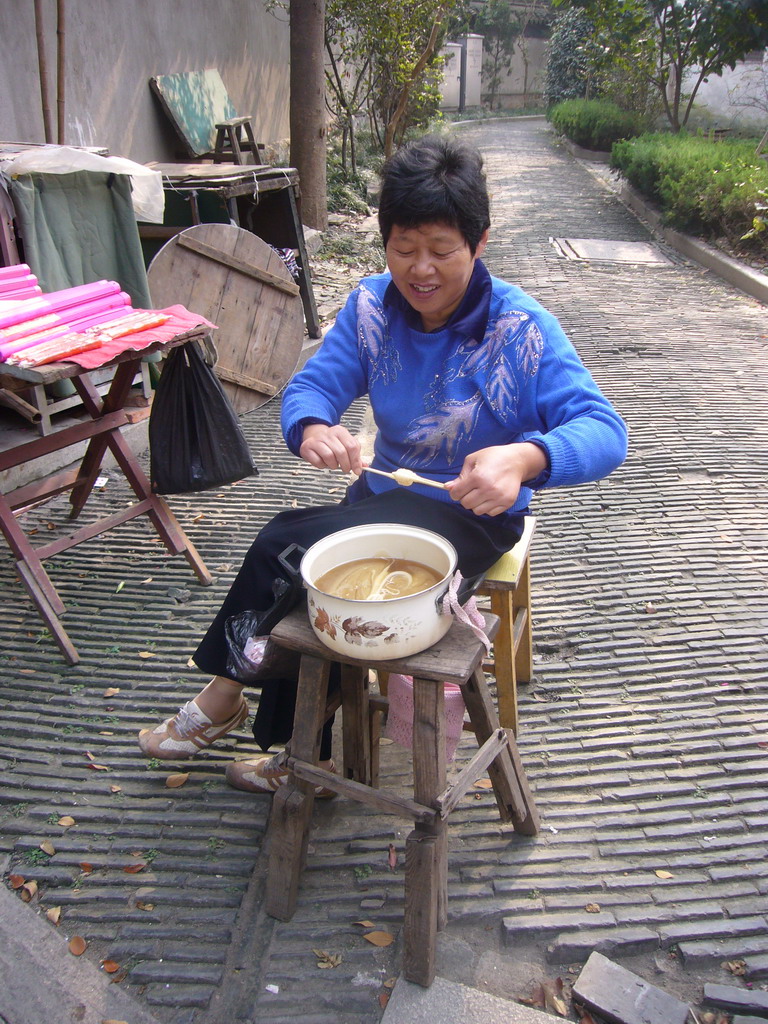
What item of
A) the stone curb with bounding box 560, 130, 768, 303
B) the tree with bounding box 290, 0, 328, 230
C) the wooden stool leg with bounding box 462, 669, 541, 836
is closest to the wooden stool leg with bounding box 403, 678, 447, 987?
the wooden stool leg with bounding box 462, 669, 541, 836

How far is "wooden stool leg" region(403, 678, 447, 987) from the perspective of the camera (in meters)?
1.94

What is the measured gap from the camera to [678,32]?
52.4ft

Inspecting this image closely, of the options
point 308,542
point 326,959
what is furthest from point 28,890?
point 308,542

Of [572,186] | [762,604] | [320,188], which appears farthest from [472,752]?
[572,186]

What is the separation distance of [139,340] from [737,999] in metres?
2.84

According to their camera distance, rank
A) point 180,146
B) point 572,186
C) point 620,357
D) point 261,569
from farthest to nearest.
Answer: point 572,186 < point 180,146 < point 620,357 < point 261,569

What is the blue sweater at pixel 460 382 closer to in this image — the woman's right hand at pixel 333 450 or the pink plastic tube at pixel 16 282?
the woman's right hand at pixel 333 450

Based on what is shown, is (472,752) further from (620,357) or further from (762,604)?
(620,357)

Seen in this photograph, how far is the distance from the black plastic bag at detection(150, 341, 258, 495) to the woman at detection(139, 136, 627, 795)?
1.34 meters

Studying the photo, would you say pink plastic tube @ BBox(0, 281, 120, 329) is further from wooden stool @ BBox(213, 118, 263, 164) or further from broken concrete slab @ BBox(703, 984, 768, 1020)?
wooden stool @ BBox(213, 118, 263, 164)

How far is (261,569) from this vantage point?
7.32 ft

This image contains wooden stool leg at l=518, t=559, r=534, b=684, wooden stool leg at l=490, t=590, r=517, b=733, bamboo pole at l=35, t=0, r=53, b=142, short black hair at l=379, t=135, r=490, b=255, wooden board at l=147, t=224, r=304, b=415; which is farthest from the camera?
wooden board at l=147, t=224, r=304, b=415

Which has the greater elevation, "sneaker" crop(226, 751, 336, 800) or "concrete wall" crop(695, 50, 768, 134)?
"concrete wall" crop(695, 50, 768, 134)

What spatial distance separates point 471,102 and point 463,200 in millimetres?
39284
